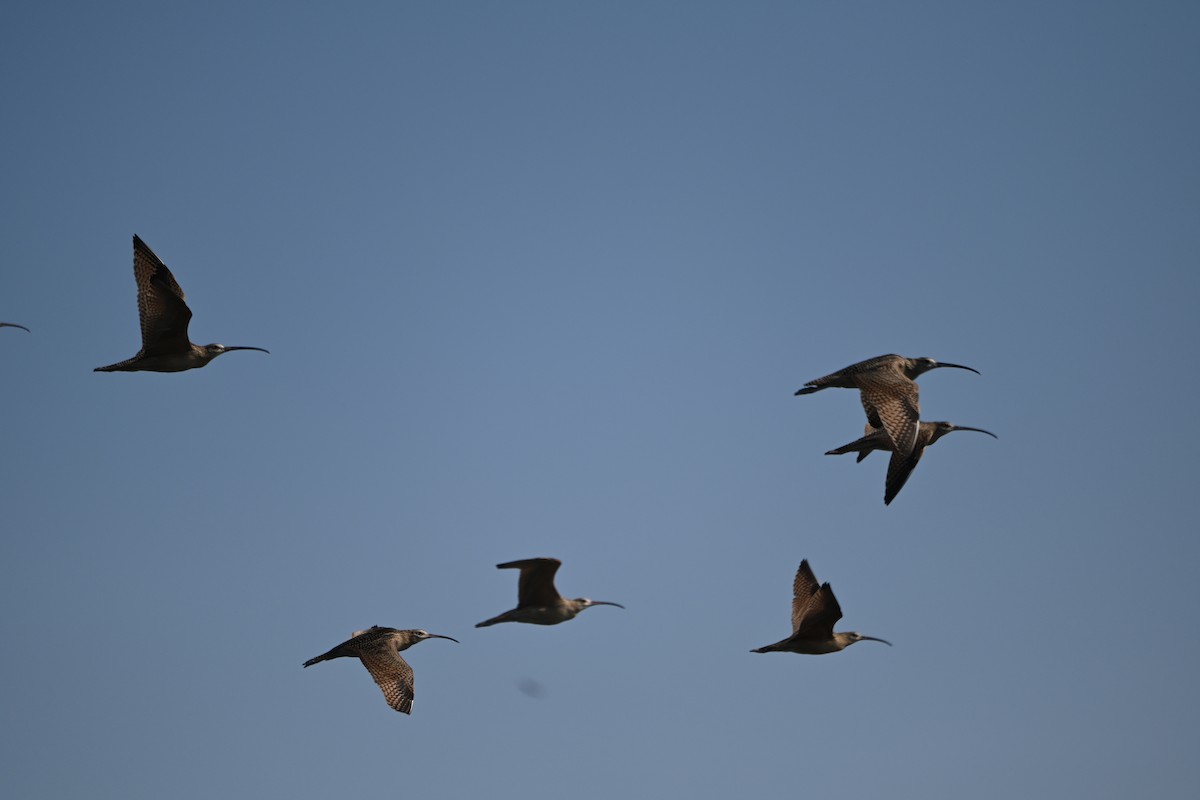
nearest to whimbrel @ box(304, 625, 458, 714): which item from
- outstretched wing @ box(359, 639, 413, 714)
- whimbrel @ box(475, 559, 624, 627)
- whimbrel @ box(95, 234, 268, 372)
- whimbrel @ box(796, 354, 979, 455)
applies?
outstretched wing @ box(359, 639, 413, 714)

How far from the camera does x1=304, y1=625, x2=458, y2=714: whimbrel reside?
31641 millimetres

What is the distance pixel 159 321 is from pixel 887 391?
1477cm

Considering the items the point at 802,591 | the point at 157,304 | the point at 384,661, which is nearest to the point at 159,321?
the point at 157,304

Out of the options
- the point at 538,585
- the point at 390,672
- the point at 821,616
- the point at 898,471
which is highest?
the point at 898,471

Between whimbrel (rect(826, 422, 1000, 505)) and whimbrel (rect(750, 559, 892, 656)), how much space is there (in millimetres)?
2569

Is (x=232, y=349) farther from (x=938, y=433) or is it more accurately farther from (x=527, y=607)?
(x=938, y=433)

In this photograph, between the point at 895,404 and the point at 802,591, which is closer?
the point at 895,404

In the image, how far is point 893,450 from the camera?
31.1 metres

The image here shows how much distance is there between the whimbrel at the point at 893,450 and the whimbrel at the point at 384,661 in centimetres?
1008

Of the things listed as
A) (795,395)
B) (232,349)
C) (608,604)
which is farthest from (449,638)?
(795,395)

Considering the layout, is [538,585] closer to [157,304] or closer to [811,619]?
[811,619]

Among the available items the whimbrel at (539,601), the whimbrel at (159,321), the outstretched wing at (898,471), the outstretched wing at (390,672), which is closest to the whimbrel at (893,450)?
the outstretched wing at (898,471)

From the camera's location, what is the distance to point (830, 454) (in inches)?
1329

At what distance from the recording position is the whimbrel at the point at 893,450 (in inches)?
1177
